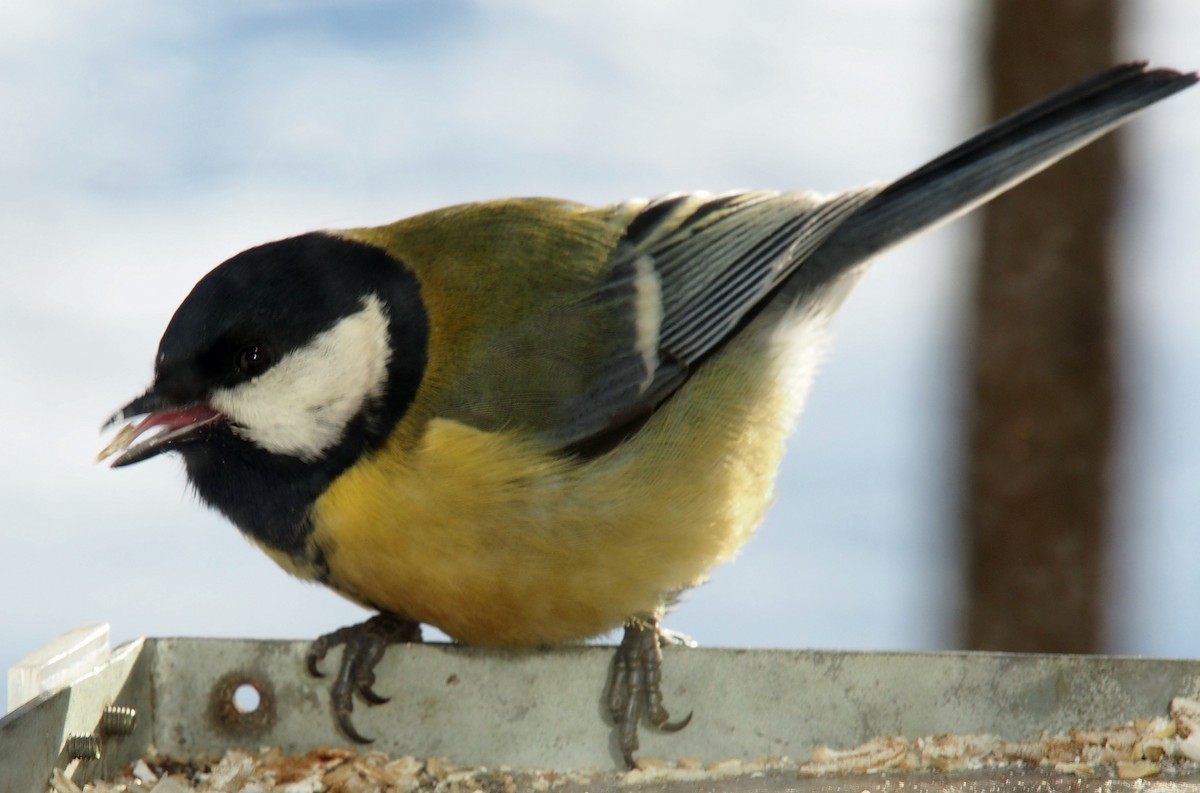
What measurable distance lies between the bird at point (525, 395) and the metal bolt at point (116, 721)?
27cm

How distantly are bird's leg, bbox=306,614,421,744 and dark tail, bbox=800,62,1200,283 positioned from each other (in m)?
0.93

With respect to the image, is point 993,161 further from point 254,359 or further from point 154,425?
point 154,425

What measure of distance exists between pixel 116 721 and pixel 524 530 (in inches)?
24.1

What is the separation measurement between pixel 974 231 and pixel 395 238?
7.20 feet

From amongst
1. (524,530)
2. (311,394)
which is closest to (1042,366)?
(524,530)

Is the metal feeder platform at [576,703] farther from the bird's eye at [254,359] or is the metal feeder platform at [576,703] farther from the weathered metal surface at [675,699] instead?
the bird's eye at [254,359]

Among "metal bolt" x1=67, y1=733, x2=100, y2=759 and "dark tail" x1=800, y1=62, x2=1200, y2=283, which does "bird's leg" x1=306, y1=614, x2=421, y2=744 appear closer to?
"metal bolt" x1=67, y1=733, x2=100, y2=759

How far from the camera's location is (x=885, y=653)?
1858mm

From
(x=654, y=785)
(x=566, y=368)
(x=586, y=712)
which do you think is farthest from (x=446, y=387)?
(x=654, y=785)

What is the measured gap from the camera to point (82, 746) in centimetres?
171

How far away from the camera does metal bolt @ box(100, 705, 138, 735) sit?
1.80 m

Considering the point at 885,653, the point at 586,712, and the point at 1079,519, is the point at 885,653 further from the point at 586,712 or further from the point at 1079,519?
the point at 1079,519

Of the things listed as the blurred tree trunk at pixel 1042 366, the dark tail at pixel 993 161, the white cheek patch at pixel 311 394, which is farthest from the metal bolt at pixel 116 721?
the blurred tree trunk at pixel 1042 366

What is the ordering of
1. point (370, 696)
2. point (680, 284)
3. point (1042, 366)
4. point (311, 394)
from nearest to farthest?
point (311, 394)
point (370, 696)
point (680, 284)
point (1042, 366)
